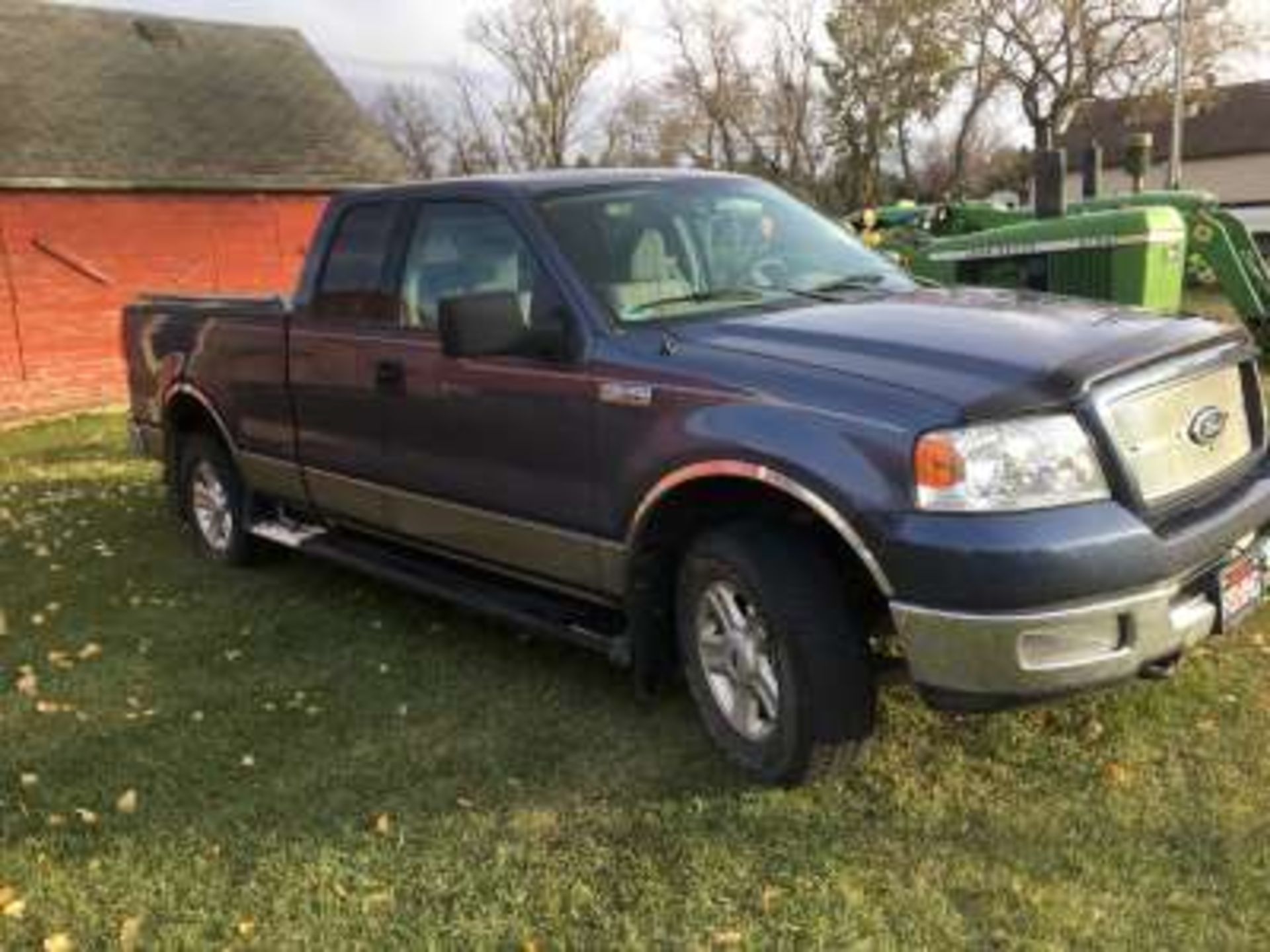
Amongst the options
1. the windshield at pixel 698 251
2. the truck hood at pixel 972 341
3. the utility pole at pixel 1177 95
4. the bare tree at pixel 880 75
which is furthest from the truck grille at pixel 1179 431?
the bare tree at pixel 880 75

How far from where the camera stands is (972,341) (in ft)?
13.4

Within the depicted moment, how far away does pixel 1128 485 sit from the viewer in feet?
12.3

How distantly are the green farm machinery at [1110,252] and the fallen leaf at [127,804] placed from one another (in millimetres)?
8186

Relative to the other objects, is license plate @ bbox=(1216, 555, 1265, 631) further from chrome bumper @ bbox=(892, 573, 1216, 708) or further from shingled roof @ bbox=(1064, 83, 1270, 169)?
shingled roof @ bbox=(1064, 83, 1270, 169)

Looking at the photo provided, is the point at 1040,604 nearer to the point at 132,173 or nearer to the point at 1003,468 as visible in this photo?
the point at 1003,468

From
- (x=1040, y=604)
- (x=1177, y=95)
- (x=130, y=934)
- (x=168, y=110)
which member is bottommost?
(x=130, y=934)

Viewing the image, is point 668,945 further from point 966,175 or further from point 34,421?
point 966,175

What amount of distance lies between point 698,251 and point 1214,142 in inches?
2218

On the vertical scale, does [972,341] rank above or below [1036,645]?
above

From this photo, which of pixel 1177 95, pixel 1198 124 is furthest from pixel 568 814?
pixel 1198 124

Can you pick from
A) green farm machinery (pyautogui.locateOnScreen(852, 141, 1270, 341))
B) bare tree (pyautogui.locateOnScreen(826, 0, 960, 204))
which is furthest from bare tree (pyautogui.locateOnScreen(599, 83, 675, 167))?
green farm machinery (pyautogui.locateOnScreen(852, 141, 1270, 341))

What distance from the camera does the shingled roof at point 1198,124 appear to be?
52.1 meters

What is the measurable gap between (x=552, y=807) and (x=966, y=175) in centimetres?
5840

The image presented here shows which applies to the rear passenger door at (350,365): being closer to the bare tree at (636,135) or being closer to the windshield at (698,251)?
the windshield at (698,251)
